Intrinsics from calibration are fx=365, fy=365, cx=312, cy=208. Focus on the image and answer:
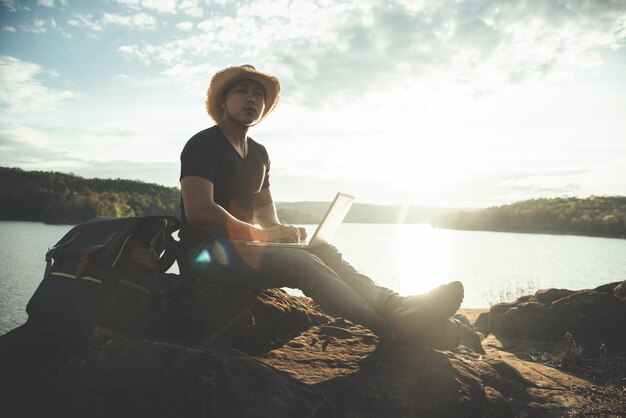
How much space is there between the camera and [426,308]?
2.91m

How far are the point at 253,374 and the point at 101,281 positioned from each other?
1.22m

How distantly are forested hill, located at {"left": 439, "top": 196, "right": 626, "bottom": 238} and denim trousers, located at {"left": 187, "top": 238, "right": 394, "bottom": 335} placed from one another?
76.3m

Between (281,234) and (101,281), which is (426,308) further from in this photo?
(101,281)

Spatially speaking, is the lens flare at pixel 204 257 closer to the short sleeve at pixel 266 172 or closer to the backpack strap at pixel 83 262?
the backpack strap at pixel 83 262

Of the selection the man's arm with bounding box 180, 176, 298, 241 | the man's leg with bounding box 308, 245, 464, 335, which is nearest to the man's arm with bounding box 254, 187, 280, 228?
the man's arm with bounding box 180, 176, 298, 241

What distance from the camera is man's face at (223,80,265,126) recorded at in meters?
3.90

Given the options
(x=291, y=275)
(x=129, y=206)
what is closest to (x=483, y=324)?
(x=291, y=275)

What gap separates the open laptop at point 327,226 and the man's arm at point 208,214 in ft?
0.65

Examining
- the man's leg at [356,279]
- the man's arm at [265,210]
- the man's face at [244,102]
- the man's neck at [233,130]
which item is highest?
the man's face at [244,102]

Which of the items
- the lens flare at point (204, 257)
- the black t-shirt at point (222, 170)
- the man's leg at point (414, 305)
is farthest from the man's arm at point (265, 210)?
the man's leg at point (414, 305)

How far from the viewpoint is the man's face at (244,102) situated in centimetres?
390

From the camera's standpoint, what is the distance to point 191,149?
340cm

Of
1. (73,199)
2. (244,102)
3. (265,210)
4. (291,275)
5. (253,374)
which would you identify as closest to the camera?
(253,374)

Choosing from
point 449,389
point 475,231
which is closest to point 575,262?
point 449,389
